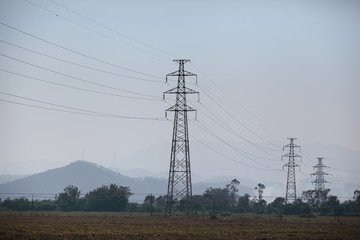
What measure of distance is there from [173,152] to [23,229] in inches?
1430

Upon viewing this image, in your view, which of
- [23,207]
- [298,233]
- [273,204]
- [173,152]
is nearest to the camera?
[298,233]

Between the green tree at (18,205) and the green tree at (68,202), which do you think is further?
the green tree at (68,202)

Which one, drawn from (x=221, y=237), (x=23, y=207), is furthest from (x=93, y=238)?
(x=23, y=207)

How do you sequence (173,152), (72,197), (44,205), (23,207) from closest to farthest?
(173,152) < (23,207) < (44,205) < (72,197)

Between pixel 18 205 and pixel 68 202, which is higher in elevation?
pixel 68 202

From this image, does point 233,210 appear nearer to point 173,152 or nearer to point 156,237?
point 173,152

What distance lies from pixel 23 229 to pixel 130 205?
7162 centimetres

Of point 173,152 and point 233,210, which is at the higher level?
point 173,152

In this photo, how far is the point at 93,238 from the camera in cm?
4156

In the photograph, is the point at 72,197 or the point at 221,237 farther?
the point at 72,197

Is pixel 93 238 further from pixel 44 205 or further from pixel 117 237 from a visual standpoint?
pixel 44 205

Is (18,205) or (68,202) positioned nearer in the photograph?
(18,205)

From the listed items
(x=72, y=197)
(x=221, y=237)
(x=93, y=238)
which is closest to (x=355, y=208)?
(x=72, y=197)

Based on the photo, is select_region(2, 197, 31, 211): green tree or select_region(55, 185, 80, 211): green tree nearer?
select_region(2, 197, 31, 211): green tree
